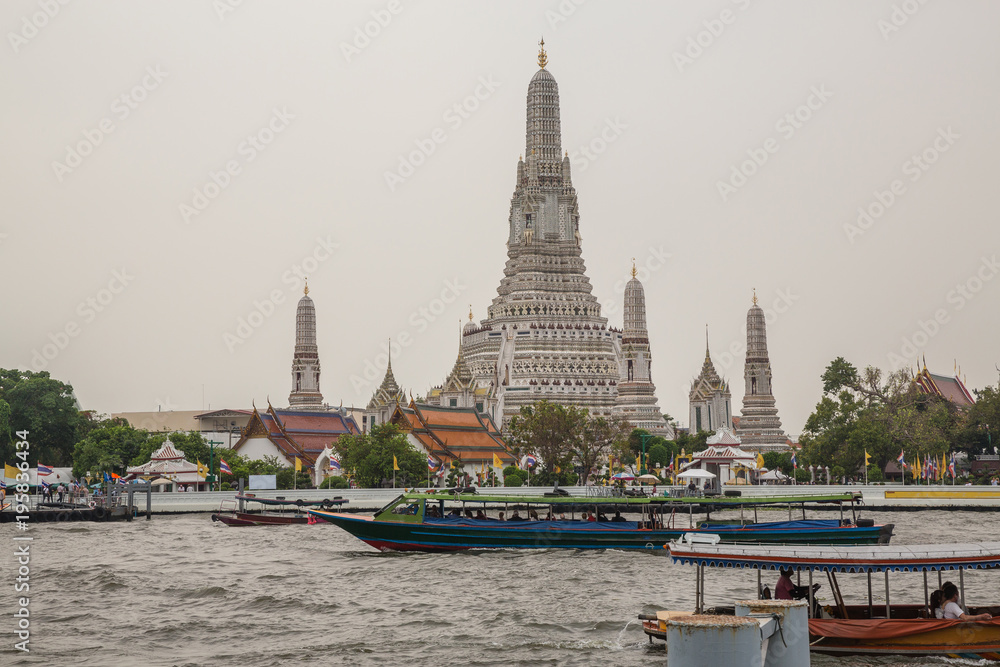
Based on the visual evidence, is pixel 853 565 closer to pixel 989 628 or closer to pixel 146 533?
pixel 989 628

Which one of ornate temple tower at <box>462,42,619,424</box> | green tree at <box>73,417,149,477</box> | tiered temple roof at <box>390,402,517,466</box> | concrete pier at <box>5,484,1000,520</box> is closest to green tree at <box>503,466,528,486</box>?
tiered temple roof at <box>390,402,517,466</box>

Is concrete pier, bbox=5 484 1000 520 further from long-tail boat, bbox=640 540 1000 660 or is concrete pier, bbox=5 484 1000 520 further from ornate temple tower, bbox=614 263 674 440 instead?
long-tail boat, bbox=640 540 1000 660

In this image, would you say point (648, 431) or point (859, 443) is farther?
point (648, 431)

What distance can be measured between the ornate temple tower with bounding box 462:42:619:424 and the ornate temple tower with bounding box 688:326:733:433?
1280 centimetres

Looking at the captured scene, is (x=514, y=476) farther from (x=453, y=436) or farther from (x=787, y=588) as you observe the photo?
(x=787, y=588)

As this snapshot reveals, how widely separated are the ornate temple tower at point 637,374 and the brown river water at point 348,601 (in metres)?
50.2

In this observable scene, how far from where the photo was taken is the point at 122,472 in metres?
65.5

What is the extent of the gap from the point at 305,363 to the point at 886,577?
83906 millimetres

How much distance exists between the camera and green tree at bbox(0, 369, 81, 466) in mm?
72812

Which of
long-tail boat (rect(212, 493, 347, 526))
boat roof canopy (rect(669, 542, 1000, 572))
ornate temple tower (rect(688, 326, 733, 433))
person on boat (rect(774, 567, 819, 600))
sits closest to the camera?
boat roof canopy (rect(669, 542, 1000, 572))

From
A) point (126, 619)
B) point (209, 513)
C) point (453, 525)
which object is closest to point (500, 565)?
point (453, 525)

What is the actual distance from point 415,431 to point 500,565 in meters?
40.0

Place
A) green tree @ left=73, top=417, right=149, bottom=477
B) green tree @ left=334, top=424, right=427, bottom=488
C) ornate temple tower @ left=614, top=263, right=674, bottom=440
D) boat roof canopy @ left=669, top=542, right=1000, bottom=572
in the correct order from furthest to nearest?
ornate temple tower @ left=614, top=263, right=674, bottom=440, green tree @ left=73, top=417, right=149, bottom=477, green tree @ left=334, top=424, right=427, bottom=488, boat roof canopy @ left=669, top=542, right=1000, bottom=572

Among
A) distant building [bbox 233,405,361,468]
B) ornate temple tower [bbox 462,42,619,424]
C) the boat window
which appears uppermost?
ornate temple tower [bbox 462,42,619,424]
